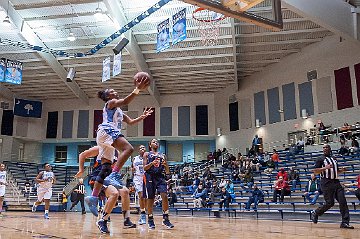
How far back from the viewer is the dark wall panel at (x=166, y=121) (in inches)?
1100

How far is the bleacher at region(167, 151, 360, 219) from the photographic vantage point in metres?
11.8

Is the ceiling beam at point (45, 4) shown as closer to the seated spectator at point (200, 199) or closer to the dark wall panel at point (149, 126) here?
the seated spectator at point (200, 199)

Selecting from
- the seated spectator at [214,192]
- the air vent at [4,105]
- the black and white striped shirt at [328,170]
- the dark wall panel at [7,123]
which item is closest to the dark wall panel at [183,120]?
the seated spectator at [214,192]

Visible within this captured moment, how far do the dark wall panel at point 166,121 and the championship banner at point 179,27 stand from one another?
44.8 feet

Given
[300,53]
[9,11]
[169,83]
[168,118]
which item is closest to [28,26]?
[9,11]

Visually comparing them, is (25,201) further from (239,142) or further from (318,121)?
(318,121)

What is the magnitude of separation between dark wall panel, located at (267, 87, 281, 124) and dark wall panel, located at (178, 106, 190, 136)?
21.7 feet

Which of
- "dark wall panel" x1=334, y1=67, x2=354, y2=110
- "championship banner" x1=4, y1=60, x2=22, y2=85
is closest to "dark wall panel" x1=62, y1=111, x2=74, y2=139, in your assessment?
"championship banner" x1=4, y1=60, x2=22, y2=85

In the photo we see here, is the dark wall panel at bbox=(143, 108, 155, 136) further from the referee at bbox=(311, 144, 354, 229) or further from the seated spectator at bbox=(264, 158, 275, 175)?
the referee at bbox=(311, 144, 354, 229)

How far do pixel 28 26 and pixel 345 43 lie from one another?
→ 16.6 metres

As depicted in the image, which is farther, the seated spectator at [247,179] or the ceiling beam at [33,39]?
the ceiling beam at [33,39]

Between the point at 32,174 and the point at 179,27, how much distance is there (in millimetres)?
16690

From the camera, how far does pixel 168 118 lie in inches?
1105

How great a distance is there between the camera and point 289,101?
73.2ft
